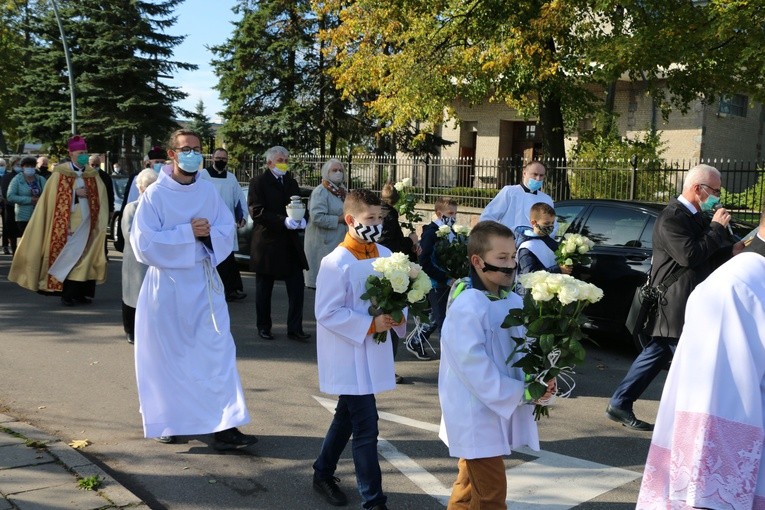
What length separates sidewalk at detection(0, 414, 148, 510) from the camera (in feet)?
14.5

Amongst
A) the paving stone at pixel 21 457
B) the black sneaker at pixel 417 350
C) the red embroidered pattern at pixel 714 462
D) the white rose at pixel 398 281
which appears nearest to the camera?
the red embroidered pattern at pixel 714 462

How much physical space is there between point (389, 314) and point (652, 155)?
1605 centimetres

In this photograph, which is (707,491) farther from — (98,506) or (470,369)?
(98,506)

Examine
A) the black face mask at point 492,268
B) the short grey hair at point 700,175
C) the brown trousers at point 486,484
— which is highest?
the short grey hair at point 700,175

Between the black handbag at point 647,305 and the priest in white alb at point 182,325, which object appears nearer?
the priest in white alb at point 182,325

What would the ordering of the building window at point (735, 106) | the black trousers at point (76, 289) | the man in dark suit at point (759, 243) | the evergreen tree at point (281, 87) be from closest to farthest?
the man in dark suit at point (759, 243) < the black trousers at point (76, 289) < the evergreen tree at point (281, 87) < the building window at point (735, 106)

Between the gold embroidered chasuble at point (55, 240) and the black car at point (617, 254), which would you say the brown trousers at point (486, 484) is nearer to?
the black car at point (617, 254)

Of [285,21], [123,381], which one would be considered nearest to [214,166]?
[123,381]

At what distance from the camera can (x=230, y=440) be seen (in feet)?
18.2

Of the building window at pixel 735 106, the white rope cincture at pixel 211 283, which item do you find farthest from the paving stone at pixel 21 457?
the building window at pixel 735 106

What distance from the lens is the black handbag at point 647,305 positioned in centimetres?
611

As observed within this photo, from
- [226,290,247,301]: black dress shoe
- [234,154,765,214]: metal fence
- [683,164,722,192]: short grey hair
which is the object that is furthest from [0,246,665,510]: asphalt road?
[234,154,765,214]: metal fence

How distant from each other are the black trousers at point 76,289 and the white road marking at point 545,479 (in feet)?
22.6

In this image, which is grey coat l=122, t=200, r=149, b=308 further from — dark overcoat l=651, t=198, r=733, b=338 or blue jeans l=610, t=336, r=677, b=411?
dark overcoat l=651, t=198, r=733, b=338
